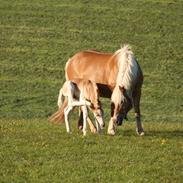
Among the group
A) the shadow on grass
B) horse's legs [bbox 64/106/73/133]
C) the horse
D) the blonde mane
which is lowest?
the shadow on grass


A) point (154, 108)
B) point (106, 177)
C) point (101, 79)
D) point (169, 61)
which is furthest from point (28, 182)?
point (169, 61)

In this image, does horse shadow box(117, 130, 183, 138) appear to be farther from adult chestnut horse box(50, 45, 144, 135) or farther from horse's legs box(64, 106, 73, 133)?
horse's legs box(64, 106, 73, 133)

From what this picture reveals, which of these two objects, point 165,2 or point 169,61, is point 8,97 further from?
point 165,2

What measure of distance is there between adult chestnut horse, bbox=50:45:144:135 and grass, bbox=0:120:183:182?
61 centimetres

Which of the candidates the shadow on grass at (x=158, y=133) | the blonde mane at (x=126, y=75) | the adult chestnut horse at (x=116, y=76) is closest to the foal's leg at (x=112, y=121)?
the adult chestnut horse at (x=116, y=76)

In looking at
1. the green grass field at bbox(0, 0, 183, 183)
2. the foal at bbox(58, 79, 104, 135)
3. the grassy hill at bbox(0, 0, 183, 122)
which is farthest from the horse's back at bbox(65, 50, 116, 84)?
the grassy hill at bbox(0, 0, 183, 122)

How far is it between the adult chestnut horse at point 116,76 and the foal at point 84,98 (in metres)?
0.31

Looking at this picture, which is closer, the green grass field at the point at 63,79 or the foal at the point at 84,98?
the green grass field at the point at 63,79

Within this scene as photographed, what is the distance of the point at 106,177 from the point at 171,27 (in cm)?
3135

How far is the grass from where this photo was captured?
9.97 meters

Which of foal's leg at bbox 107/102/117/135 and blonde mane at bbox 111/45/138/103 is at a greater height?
blonde mane at bbox 111/45/138/103

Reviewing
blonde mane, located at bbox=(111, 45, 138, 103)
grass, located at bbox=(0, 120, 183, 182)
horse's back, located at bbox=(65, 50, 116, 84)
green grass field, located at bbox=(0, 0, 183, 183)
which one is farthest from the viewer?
horse's back, located at bbox=(65, 50, 116, 84)

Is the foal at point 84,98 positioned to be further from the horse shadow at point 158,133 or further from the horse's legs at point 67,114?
the horse shadow at point 158,133

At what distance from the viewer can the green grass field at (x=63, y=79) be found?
10.5 metres
